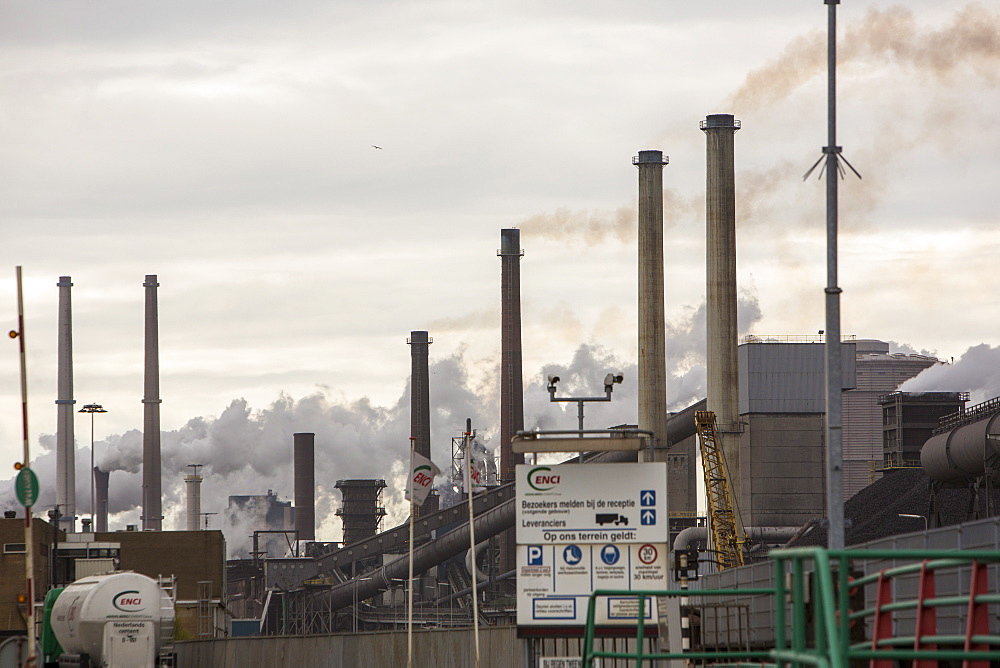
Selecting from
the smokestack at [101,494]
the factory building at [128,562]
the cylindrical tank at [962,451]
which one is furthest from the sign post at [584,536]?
the smokestack at [101,494]

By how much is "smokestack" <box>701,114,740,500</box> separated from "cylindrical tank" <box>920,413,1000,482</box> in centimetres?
2048

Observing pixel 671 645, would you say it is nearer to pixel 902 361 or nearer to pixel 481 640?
pixel 481 640

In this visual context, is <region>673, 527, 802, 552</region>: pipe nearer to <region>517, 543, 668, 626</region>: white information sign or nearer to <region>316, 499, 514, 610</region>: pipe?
<region>316, 499, 514, 610</region>: pipe

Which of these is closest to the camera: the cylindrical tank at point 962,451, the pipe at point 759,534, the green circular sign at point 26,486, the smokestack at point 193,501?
the green circular sign at point 26,486

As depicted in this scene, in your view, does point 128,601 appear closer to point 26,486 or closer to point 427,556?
point 26,486

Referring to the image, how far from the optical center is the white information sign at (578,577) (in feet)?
64.7

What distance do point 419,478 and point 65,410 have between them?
73.8 metres

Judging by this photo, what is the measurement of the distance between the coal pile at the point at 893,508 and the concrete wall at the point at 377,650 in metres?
40.8

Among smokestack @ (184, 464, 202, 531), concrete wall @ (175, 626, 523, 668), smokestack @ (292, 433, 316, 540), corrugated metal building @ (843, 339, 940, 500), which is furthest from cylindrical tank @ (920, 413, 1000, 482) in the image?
smokestack @ (184, 464, 202, 531)

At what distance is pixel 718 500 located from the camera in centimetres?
7456

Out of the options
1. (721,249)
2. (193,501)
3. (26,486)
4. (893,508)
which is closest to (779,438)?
(893,508)

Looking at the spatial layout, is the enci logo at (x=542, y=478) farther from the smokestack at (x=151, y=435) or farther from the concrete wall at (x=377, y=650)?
the smokestack at (x=151, y=435)

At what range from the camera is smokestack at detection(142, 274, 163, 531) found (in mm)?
96625

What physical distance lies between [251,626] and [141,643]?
59.7 metres
